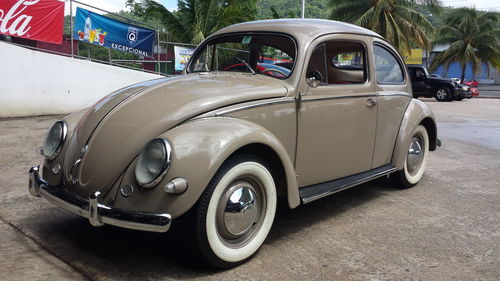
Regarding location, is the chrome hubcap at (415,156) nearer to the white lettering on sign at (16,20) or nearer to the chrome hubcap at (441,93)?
the white lettering on sign at (16,20)

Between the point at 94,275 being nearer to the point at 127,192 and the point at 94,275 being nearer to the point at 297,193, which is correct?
the point at 127,192

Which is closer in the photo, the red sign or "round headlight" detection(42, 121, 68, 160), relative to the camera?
"round headlight" detection(42, 121, 68, 160)

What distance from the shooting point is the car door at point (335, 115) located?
3.28 m

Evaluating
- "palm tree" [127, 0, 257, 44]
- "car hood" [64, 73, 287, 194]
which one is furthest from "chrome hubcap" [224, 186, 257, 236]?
"palm tree" [127, 0, 257, 44]

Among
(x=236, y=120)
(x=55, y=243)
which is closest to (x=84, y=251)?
(x=55, y=243)

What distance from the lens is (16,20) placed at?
9258 mm

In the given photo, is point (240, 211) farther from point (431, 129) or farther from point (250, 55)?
point (431, 129)

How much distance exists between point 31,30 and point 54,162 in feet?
26.0

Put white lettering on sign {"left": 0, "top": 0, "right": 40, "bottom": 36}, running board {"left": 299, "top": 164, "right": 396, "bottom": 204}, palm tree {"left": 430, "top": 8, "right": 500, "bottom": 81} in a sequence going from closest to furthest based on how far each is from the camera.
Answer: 1. running board {"left": 299, "top": 164, "right": 396, "bottom": 204}
2. white lettering on sign {"left": 0, "top": 0, "right": 40, "bottom": 36}
3. palm tree {"left": 430, "top": 8, "right": 500, "bottom": 81}

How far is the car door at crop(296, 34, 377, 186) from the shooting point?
3.28 meters

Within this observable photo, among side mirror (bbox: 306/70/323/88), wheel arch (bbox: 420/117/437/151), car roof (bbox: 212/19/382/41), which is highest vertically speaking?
car roof (bbox: 212/19/382/41)

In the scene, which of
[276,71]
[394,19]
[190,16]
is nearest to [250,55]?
[276,71]

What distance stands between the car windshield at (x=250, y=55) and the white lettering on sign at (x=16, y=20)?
23.0 feet

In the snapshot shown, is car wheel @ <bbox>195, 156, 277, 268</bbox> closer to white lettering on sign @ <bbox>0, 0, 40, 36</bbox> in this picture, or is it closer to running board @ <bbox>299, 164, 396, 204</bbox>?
running board @ <bbox>299, 164, 396, 204</bbox>
